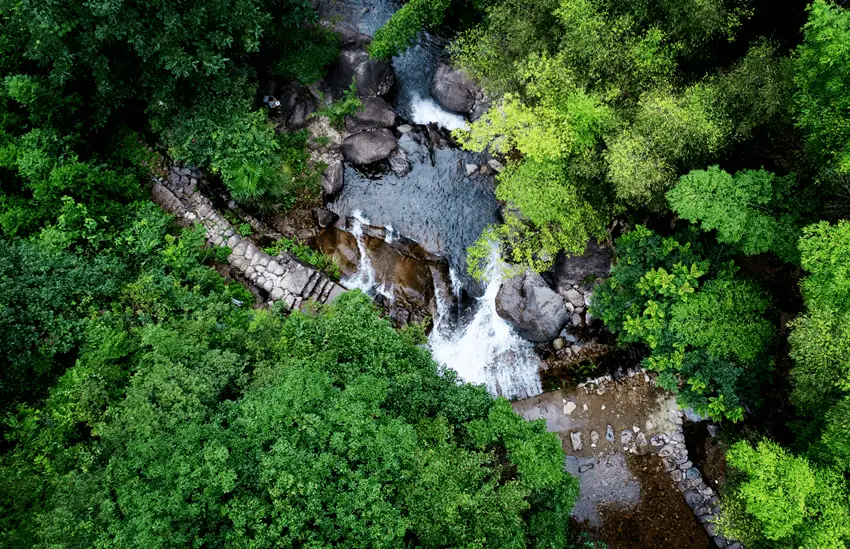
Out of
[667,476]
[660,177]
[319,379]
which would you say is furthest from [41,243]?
[667,476]

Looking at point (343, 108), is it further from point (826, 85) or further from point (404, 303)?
point (826, 85)

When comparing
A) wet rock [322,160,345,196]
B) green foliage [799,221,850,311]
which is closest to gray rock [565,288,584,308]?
green foliage [799,221,850,311]

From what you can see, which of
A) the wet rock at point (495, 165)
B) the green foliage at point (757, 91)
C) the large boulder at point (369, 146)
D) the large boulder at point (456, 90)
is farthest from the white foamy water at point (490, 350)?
the green foliage at point (757, 91)

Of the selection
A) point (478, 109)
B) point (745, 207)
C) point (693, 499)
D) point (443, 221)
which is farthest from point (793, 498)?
point (478, 109)

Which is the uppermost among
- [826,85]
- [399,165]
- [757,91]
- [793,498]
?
[826,85]

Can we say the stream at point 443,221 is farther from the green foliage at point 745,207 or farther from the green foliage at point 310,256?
the green foliage at point 745,207
